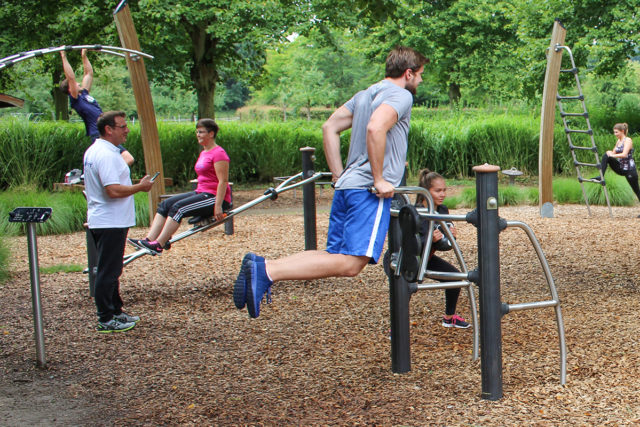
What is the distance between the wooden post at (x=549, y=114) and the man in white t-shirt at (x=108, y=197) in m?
7.27

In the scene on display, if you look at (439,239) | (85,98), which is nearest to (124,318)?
(439,239)

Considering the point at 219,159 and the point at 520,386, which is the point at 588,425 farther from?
the point at 219,159

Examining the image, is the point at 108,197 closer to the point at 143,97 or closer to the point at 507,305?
the point at 507,305

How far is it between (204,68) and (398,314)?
588 inches

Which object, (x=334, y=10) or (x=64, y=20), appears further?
(x=334, y=10)

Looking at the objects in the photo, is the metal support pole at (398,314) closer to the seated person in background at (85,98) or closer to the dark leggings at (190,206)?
the dark leggings at (190,206)

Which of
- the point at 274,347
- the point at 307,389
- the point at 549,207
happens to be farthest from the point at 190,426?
the point at 549,207

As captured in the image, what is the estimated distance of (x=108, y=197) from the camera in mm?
5293

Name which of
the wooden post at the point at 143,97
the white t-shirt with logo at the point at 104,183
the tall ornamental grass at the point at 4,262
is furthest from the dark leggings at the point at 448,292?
the wooden post at the point at 143,97

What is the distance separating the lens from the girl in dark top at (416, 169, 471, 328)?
4676 mm

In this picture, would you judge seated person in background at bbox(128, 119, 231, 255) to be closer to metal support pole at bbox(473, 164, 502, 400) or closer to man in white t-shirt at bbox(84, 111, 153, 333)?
man in white t-shirt at bbox(84, 111, 153, 333)

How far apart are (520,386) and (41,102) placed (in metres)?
45.1

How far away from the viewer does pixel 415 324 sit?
5332mm

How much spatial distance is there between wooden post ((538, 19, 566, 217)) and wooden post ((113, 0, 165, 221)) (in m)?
5.48
